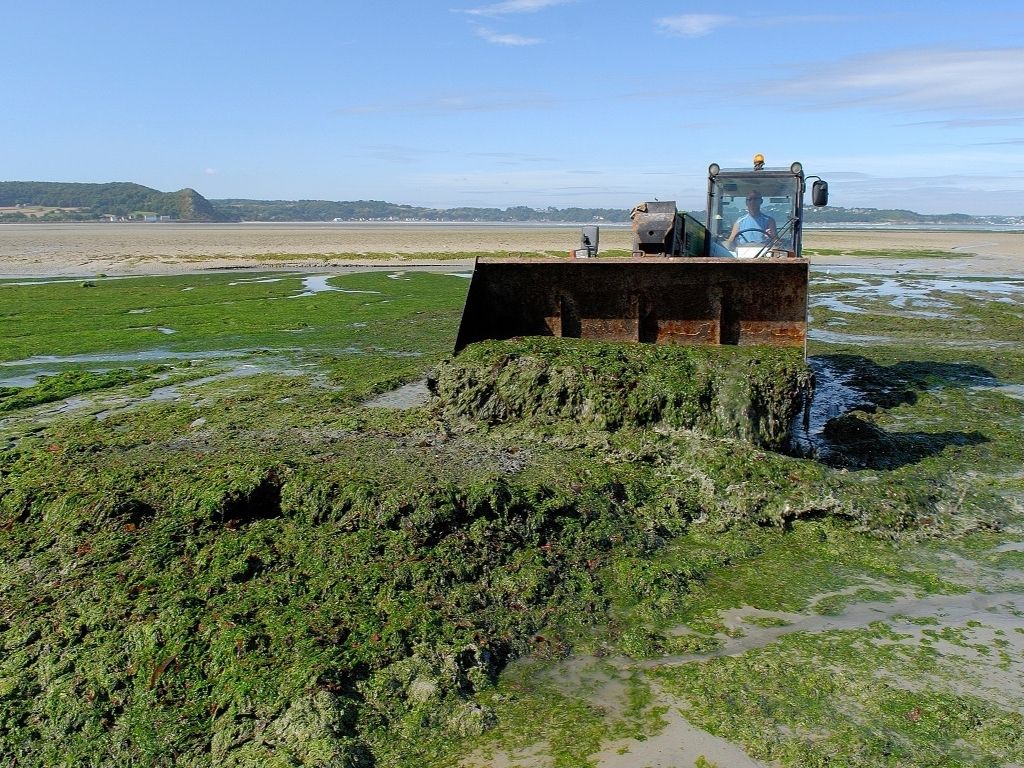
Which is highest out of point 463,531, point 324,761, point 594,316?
point 594,316

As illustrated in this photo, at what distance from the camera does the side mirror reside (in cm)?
1061

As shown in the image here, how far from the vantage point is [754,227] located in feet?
37.3

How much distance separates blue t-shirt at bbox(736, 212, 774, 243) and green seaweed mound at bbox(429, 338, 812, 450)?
10.3ft

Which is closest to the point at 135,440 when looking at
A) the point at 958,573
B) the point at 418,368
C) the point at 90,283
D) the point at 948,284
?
the point at 418,368

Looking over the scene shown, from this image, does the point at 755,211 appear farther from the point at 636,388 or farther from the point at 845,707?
the point at 845,707

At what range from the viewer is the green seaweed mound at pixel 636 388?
7.66 m

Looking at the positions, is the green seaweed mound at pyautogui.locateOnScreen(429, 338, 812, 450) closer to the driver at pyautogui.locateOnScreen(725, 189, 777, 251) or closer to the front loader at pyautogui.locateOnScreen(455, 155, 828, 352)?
the front loader at pyautogui.locateOnScreen(455, 155, 828, 352)

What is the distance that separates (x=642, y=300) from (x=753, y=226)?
9.83 ft

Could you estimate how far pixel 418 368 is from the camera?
1199 centimetres

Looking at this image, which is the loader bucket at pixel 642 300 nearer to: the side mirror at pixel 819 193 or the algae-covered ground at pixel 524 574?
the algae-covered ground at pixel 524 574

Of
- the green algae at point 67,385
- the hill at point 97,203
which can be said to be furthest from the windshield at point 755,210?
the hill at point 97,203

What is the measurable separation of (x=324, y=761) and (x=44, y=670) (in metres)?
1.69

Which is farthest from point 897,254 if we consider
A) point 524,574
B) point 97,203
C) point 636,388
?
point 97,203

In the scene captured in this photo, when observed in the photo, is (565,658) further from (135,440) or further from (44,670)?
(135,440)
